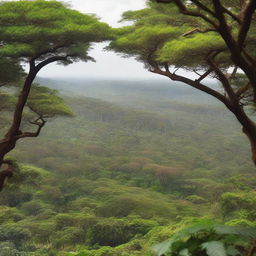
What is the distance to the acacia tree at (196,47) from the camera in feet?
19.6

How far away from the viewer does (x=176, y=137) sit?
289 feet

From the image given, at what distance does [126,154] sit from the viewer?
62688 mm

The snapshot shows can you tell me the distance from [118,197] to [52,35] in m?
24.7

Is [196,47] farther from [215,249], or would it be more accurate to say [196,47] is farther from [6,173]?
[6,173]

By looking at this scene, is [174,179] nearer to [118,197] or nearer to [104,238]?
[118,197]

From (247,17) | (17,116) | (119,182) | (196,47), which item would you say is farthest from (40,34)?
(119,182)

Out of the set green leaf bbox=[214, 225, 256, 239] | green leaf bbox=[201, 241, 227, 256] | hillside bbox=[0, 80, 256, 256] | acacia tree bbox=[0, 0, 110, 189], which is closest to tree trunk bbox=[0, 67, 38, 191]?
acacia tree bbox=[0, 0, 110, 189]

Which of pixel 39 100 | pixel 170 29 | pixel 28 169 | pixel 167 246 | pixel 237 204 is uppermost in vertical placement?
pixel 170 29

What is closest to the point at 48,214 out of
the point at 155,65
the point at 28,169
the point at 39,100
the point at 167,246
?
the point at 28,169

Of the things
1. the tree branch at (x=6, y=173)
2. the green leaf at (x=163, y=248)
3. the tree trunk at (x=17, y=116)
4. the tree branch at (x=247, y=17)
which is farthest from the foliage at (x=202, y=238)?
the tree branch at (x=6, y=173)

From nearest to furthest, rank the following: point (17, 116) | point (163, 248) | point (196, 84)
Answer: point (163, 248), point (196, 84), point (17, 116)

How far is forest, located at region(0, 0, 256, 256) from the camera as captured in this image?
4976 mm

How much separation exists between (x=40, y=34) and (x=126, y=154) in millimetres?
55094

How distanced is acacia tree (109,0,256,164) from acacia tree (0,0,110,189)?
3.21ft
